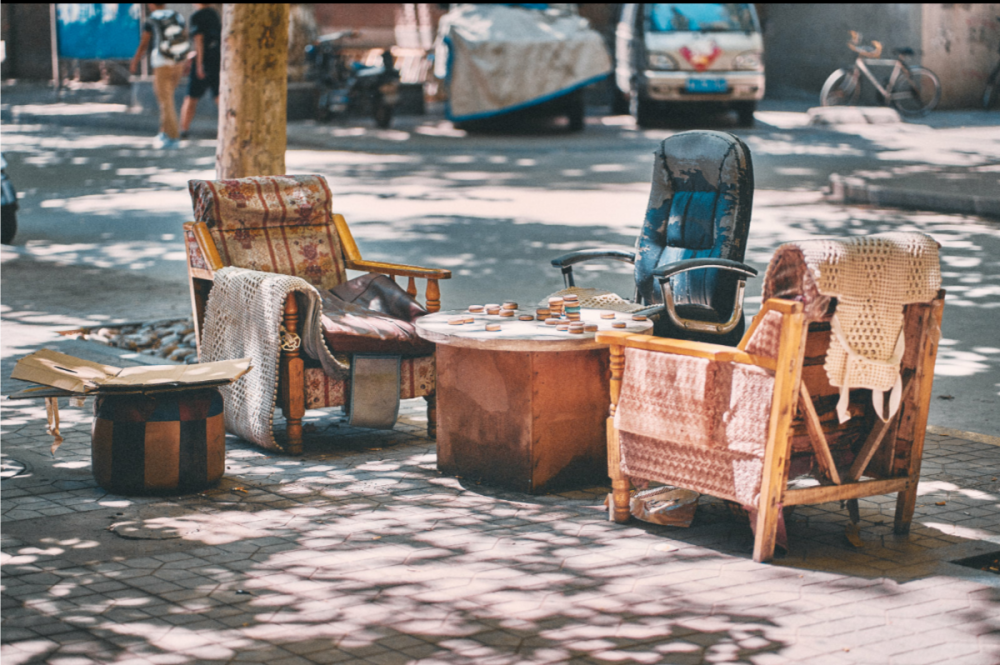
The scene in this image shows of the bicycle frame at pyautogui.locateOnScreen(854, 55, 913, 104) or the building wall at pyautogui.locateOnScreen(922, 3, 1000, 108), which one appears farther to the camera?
the building wall at pyautogui.locateOnScreen(922, 3, 1000, 108)

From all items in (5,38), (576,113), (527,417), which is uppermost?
(5,38)

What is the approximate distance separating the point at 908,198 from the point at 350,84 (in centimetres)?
1211

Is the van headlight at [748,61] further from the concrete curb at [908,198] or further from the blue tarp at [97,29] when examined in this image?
the blue tarp at [97,29]

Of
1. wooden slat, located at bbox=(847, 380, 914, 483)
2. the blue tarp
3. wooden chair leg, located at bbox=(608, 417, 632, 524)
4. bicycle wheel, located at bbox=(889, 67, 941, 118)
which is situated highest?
the blue tarp

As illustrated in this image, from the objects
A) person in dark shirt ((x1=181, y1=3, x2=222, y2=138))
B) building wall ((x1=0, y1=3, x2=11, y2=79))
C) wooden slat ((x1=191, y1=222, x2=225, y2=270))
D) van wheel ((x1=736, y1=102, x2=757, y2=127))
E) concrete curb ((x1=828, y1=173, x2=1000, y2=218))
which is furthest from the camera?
building wall ((x1=0, y1=3, x2=11, y2=79))

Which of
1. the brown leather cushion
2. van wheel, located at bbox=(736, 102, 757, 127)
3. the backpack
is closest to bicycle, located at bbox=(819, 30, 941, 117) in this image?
van wheel, located at bbox=(736, 102, 757, 127)

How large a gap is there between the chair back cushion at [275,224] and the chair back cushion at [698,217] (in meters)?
1.76

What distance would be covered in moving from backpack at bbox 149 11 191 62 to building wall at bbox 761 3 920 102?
1354 centimetres

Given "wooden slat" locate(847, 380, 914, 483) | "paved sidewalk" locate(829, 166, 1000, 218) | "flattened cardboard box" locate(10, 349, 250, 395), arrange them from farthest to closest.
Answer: "paved sidewalk" locate(829, 166, 1000, 218) < "flattened cardboard box" locate(10, 349, 250, 395) < "wooden slat" locate(847, 380, 914, 483)

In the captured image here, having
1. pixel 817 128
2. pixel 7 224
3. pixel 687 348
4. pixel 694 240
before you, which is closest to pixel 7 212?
pixel 7 224

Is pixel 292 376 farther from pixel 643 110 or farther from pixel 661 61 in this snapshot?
pixel 643 110

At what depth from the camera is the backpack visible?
65.3 feet

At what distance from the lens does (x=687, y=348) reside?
494 cm

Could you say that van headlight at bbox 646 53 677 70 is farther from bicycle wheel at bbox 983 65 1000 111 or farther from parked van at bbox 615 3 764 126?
bicycle wheel at bbox 983 65 1000 111
